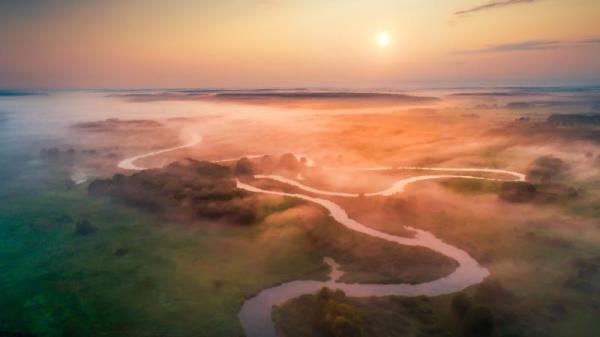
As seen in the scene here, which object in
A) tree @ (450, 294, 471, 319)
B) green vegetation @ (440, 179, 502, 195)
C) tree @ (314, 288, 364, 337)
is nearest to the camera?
tree @ (314, 288, 364, 337)

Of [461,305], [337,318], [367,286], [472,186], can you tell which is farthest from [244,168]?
[461,305]

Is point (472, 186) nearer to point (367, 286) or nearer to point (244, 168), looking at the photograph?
point (367, 286)

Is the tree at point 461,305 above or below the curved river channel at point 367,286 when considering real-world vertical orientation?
above

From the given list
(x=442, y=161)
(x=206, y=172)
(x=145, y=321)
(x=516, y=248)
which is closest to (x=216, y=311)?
(x=145, y=321)

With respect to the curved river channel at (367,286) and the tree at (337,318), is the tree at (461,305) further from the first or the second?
the tree at (337,318)

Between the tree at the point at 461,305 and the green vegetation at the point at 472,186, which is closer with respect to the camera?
the tree at the point at 461,305

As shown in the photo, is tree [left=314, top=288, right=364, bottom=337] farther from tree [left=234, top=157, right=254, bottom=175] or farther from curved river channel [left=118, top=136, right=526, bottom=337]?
tree [left=234, top=157, right=254, bottom=175]

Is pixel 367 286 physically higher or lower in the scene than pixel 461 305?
lower

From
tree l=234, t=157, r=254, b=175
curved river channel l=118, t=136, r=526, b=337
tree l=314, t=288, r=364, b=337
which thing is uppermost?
tree l=234, t=157, r=254, b=175

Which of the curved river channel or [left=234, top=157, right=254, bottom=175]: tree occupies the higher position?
[left=234, top=157, right=254, bottom=175]: tree

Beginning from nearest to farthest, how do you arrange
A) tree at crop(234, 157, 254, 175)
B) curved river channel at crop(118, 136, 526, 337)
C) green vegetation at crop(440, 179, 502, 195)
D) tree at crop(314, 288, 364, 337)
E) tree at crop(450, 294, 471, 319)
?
tree at crop(314, 288, 364, 337)
tree at crop(450, 294, 471, 319)
curved river channel at crop(118, 136, 526, 337)
green vegetation at crop(440, 179, 502, 195)
tree at crop(234, 157, 254, 175)

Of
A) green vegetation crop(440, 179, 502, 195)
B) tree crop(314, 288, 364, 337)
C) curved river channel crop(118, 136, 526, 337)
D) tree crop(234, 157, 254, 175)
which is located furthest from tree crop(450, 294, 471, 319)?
tree crop(234, 157, 254, 175)

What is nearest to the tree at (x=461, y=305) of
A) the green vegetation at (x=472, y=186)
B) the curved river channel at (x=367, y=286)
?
the curved river channel at (x=367, y=286)
